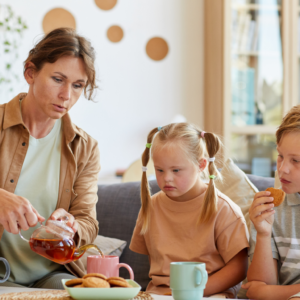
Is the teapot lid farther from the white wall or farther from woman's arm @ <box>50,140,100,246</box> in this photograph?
the white wall

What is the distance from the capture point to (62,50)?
1455 millimetres

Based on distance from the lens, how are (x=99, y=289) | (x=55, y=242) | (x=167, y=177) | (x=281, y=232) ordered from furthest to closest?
(x=167, y=177)
(x=281, y=232)
(x=55, y=242)
(x=99, y=289)

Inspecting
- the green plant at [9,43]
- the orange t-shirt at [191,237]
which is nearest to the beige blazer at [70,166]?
the orange t-shirt at [191,237]

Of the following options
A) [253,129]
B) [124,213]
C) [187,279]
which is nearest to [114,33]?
[253,129]

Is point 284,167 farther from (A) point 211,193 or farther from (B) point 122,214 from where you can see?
(B) point 122,214

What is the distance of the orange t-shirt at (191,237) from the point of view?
1428 mm

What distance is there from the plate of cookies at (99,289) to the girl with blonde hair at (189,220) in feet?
1.68

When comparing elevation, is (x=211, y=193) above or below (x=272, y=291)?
above

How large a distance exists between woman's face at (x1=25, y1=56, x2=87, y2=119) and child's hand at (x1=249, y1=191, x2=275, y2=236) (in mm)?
689

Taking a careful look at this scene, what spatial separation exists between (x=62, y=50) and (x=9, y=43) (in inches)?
84.6

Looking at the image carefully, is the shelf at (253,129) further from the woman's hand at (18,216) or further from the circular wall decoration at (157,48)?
the woman's hand at (18,216)

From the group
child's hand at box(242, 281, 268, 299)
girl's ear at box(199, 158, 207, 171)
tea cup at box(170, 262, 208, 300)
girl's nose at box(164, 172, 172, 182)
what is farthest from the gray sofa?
tea cup at box(170, 262, 208, 300)

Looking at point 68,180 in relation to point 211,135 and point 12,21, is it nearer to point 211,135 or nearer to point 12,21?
point 211,135

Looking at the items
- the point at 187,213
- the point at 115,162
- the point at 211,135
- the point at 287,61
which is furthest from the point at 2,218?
the point at 287,61
